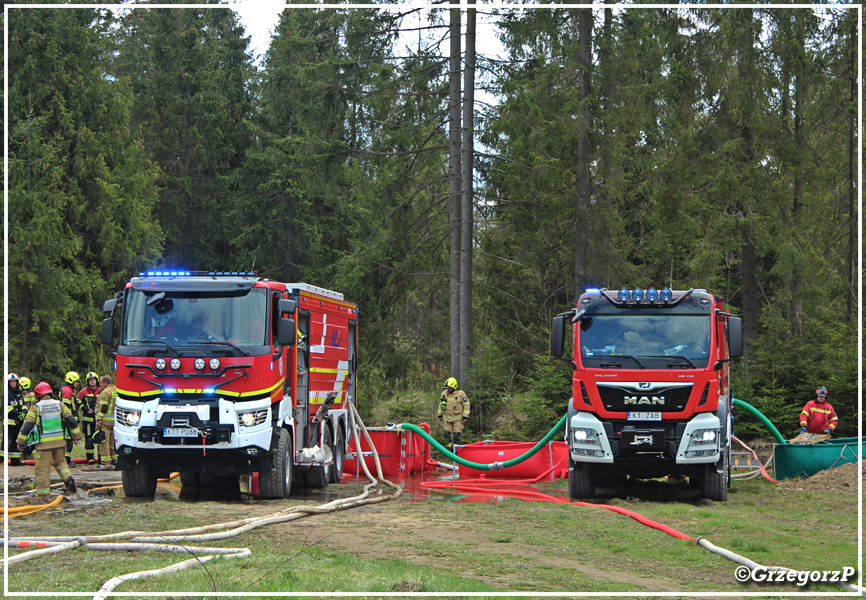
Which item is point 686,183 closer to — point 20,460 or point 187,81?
→ point 20,460

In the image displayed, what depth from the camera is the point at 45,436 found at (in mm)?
12609

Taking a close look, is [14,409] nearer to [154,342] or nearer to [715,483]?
[154,342]

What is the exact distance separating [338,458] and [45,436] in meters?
5.20

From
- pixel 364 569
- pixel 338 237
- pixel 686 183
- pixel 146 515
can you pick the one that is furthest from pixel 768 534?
pixel 338 237

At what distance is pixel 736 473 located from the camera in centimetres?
1775

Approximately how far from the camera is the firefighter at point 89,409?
717 inches

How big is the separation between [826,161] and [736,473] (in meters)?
9.09

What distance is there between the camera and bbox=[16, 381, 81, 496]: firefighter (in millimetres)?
12555

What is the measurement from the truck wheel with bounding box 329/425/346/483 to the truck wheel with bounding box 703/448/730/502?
20.7ft

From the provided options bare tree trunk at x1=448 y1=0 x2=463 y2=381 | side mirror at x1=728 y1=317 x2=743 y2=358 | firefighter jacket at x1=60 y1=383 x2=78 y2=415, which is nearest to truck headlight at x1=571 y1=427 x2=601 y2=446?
side mirror at x1=728 y1=317 x2=743 y2=358

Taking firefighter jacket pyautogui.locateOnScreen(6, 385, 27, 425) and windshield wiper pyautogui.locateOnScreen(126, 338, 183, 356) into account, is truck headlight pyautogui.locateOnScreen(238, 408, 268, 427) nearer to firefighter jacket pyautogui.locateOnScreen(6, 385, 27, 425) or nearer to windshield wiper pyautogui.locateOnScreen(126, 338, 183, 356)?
windshield wiper pyautogui.locateOnScreen(126, 338, 183, 356)

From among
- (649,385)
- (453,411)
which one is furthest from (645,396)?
(453,411)

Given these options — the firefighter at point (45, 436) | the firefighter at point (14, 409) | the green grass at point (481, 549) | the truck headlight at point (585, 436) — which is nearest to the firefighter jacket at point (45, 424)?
the firefighter at point (45, 436)

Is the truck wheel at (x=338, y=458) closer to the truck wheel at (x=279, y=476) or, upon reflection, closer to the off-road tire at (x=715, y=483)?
the truck wheel at (x=279, y=476)
